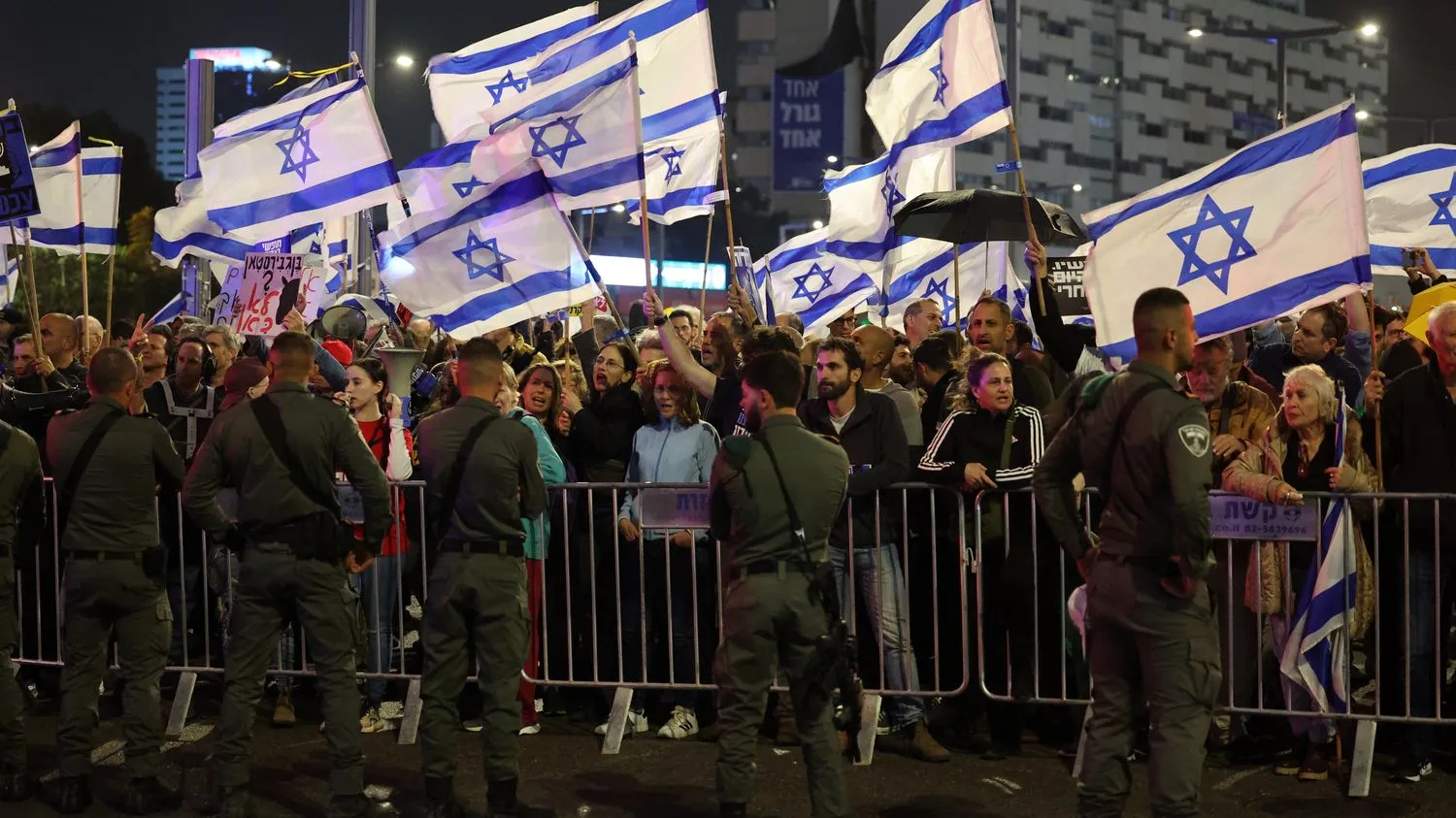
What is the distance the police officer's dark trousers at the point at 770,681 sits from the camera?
672 centimetres

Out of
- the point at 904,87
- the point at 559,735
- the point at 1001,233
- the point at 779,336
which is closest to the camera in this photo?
the point at 779,336

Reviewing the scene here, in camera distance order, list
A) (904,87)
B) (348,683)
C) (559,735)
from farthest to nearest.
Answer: (904,87) < (559,735) < (348,683)

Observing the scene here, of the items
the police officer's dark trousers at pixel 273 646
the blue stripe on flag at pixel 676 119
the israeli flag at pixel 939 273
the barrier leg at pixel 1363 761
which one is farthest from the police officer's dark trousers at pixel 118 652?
the israeli flag at pixel 939 273

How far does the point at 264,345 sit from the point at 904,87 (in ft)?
19.3

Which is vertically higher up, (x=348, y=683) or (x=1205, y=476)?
(x=1205, y=476)

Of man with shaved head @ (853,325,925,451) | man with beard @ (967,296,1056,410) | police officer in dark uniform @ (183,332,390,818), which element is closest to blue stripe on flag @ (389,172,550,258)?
man with shaved head @ (853,325,925,451)

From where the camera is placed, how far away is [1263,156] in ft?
27.8

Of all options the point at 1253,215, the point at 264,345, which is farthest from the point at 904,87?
the point at 264,345

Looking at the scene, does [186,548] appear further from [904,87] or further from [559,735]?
[904,87]

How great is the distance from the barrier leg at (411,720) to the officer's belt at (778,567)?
322cm

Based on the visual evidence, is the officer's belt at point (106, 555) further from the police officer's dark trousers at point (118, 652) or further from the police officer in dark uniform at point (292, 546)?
the police officer in dark uniform at point (292, 546)

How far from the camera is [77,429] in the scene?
25.9ft

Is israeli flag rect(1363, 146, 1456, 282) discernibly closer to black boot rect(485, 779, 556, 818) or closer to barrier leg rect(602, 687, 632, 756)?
barrier leg rect(602, 687, 632, 756)

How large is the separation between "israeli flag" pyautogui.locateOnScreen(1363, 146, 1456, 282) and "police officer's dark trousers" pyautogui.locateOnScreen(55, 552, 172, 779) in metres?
9.79
